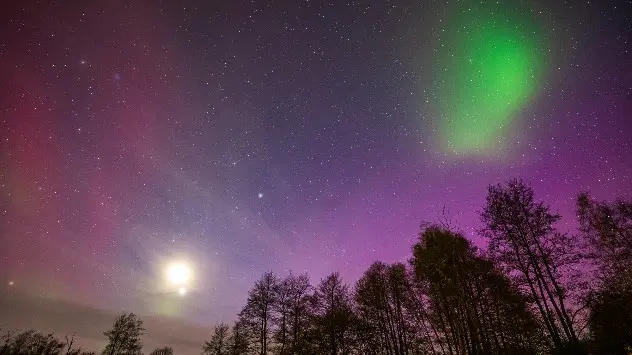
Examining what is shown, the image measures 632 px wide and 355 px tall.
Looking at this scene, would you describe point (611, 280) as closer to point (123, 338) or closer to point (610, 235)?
point (610, 235)

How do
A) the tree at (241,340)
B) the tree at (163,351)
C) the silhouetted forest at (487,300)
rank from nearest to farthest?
the silhouetted forest at (487,300)
the tree at (241,340)
the tree at (163,351)

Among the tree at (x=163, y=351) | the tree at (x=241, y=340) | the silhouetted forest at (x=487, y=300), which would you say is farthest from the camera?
the tree at (x=163, y=351)

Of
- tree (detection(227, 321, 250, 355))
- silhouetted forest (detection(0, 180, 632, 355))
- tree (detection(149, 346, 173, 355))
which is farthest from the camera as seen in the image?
tree (detection(149, 346, 173, 355))

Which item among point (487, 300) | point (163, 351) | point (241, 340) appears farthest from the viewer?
point (163, 351)

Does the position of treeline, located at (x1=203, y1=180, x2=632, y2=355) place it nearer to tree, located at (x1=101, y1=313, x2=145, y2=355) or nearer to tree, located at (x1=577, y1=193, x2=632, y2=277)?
tree, located at (x1=577, y1=193, x2=632, y2=277)

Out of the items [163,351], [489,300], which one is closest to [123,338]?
[163,351]

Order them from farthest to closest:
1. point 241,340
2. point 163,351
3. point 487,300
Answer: point 163,351 < point 241,340 < point 487,300

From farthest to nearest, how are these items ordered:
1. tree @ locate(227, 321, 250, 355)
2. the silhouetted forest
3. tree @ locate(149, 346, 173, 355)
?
tree @ locate(149, 346, 173, 355), tree @ locate(227, 321, 250, 355), the silhouetted forest

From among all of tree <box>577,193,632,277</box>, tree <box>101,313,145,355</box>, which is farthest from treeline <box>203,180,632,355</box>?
tree <box>101,313,145,355</box>

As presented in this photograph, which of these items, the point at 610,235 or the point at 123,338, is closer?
the point at 610,235

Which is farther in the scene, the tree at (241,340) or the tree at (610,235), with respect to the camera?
the tree at (241,340)

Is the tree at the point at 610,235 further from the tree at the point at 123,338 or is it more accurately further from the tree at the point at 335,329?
the tree at the point at 123,338

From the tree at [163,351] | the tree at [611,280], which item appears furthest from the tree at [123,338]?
the tree at [611,280]

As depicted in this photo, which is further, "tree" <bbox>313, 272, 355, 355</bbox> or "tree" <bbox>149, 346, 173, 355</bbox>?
"tree" <bbox>149, 346, 173, 355</bbox>
